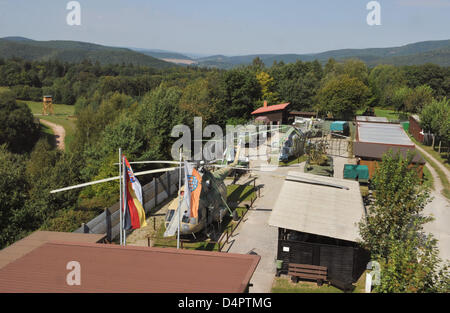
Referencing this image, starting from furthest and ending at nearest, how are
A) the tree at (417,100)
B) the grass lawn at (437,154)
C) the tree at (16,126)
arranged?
the tree at (417,100)
the tree at (16,126)
the grass lawn at (437,154)

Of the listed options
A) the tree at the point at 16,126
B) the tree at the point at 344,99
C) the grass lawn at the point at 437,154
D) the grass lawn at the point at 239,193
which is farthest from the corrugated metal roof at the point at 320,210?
the tree at the point at 16,126

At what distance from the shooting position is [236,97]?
198ft

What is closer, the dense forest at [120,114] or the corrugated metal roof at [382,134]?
the dense forest at [120,114]

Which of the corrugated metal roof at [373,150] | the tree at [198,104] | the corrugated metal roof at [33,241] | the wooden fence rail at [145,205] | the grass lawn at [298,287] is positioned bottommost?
the grass lawn at [298,287]

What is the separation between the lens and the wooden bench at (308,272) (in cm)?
1603

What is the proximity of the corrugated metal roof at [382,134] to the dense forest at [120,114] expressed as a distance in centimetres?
467

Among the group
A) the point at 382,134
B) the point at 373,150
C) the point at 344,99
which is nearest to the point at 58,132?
the point at 344,99

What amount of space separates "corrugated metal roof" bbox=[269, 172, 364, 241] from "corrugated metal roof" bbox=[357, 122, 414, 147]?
689 inches

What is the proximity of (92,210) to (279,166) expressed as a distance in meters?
19.7

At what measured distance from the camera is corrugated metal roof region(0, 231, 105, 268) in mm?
12352

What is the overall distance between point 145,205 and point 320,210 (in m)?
A: 12.7

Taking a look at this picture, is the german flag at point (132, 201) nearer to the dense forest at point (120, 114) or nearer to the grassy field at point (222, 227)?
the grassy field at point (222, 227)

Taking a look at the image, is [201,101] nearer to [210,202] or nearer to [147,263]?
[210,202]
